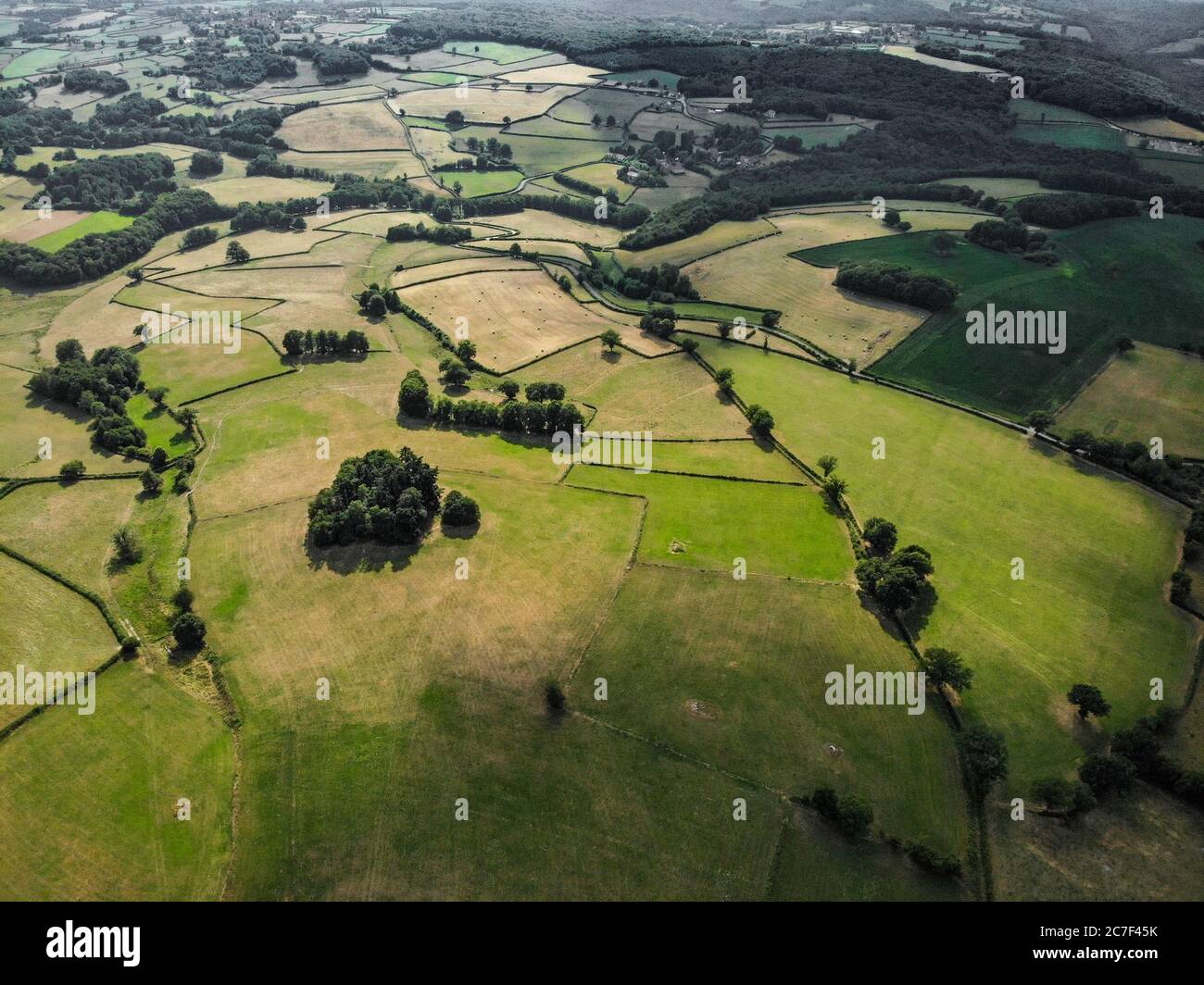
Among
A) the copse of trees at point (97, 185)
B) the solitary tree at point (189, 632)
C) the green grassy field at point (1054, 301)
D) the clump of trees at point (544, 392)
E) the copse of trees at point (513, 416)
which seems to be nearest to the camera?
the solitary tree at point (189, 632)

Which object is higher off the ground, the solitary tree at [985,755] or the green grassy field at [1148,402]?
the green grassy field at [1148,402]

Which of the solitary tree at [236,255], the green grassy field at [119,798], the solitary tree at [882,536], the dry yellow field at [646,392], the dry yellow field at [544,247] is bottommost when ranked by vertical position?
the green grassy field at [119,798]

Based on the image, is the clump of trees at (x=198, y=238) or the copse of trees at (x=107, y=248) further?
the clump of trees at (x=198, y=238)

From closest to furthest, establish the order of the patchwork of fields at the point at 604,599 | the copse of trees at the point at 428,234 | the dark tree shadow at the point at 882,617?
the patchwork of fields at the point at 604,599 → the dark tree shadow at the point at 882,617 → the copse of trees at the point at 428,234

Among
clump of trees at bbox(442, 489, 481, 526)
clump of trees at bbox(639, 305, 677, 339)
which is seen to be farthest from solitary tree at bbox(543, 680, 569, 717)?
clump of trees at bbox(639, 305, 677, 339)

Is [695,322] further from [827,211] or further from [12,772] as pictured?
[12,772]

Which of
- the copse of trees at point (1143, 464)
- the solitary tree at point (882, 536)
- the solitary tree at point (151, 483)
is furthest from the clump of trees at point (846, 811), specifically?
the solitary tree at point (151, 483)

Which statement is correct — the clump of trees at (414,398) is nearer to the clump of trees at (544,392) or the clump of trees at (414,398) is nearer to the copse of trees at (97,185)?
the clump of trees at (544,392)
